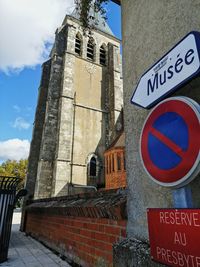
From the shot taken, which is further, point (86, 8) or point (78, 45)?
point (78, 45)

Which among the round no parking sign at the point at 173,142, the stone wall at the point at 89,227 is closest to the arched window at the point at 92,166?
the stone wall at the point at 89,227

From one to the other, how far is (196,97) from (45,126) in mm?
20391

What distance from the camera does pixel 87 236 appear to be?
3.18 m

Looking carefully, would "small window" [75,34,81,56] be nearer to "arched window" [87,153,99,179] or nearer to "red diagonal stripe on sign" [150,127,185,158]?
"arched window" [87,153,99,179]

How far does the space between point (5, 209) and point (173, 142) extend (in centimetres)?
437

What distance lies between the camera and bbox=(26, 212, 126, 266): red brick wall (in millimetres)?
2440

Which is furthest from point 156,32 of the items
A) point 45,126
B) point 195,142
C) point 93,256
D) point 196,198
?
point 45,126

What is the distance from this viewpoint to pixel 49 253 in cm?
477

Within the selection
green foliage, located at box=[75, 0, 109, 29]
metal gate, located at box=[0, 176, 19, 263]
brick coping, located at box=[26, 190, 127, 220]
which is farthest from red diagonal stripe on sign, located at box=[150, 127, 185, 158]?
metal gate, located at box=[0, 176, 19, 263]

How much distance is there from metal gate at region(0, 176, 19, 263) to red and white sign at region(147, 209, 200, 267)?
158 inches

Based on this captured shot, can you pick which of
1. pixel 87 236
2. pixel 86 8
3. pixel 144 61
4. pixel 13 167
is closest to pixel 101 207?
pixel 87 236

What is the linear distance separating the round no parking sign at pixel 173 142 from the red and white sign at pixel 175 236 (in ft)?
0.57

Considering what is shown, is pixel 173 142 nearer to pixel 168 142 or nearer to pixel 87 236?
pixel 168 142

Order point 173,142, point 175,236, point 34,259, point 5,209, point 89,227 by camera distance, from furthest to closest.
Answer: point 5,209 → point 34,259 → point 89,227 → point 173,142 → point 175,236
